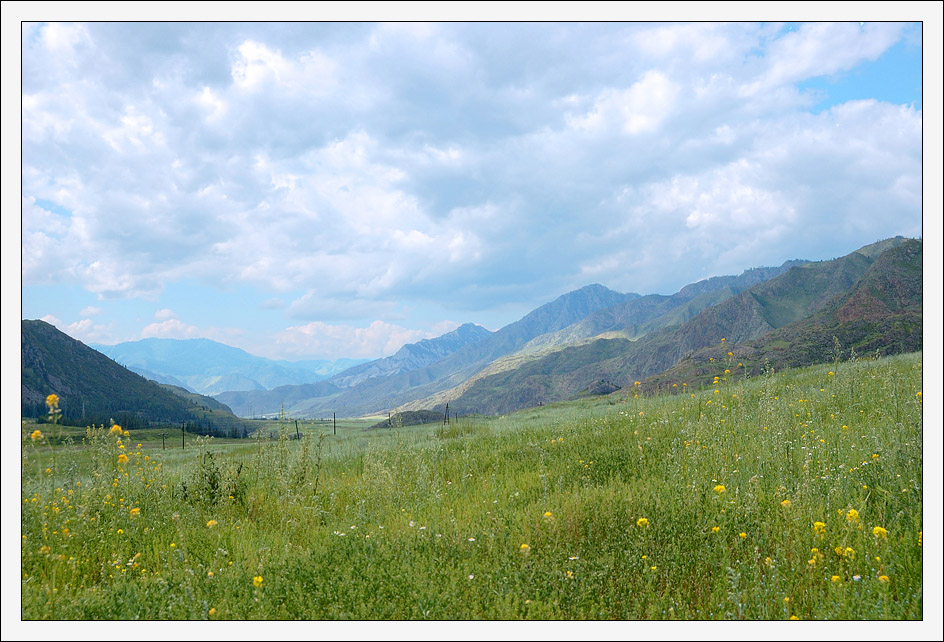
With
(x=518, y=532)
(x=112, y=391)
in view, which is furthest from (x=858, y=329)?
(x=112, y=391)

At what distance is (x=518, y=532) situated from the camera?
4.86 m

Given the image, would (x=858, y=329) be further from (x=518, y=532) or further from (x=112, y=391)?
(x=112, y=391)

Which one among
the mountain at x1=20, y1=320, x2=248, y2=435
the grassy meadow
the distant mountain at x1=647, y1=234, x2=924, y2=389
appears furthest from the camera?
the mountain at x1=20, y1=320, x2=248, y2=435

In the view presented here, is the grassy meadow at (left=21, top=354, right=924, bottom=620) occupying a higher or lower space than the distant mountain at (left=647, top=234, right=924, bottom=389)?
lower

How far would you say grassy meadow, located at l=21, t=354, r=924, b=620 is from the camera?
391cm

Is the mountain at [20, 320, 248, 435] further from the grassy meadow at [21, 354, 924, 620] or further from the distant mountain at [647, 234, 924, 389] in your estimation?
the grassy meadow at [21, 354, 924, 620]

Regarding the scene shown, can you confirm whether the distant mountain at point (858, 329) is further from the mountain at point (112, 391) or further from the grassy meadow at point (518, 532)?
the mountain at point (112, 391)

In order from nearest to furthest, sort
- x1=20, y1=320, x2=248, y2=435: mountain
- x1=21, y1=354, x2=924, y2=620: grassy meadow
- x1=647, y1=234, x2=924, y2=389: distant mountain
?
x1=21, y1=354, x2=924, y2=620: grassy meadow, x1=647, y1=234, x2=924, y2=389: distant mountain, x1=20, y1=320, x2=248, y2=435: mountain

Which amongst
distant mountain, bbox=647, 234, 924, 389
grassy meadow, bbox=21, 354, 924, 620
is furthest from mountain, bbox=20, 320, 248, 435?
grassy meadow, bbox=21, 354, 924, 620

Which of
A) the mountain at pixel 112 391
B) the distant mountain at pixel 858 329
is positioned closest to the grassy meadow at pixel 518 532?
the distant mountain at pixel 858 329

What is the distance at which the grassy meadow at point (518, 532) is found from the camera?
3.91 metres

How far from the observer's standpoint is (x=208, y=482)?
22.7 ft

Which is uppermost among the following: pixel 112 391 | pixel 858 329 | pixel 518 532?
pixel 858 329

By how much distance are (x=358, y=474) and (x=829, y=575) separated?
22.7 ft
